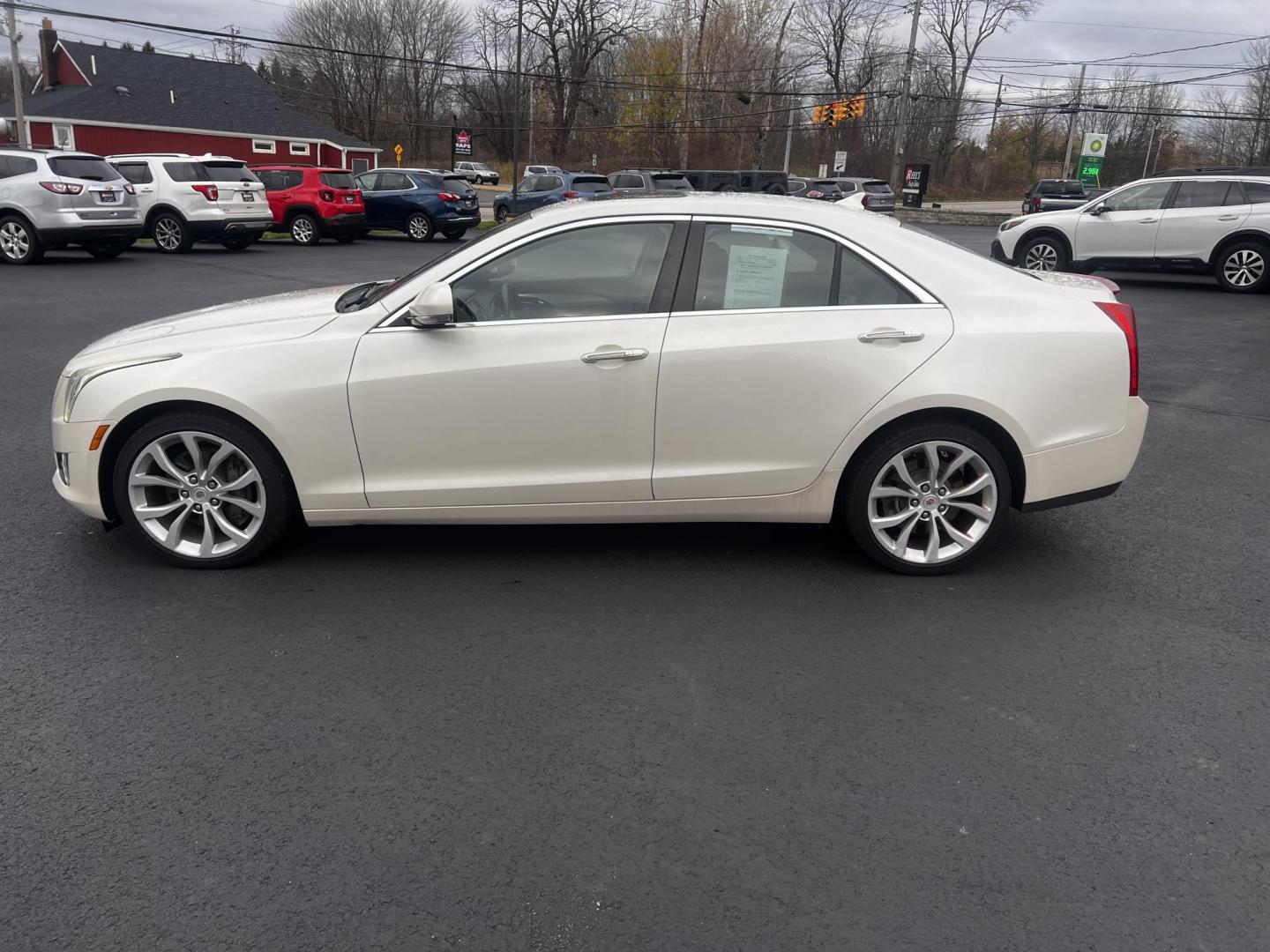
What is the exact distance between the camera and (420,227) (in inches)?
989

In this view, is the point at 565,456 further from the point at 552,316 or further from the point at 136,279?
the point at 136,279

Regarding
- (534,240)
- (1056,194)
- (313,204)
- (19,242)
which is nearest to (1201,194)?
(534,240)

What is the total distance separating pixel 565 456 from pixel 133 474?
1873 millimetres

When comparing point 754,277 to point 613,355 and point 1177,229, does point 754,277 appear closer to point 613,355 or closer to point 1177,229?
point 613,355

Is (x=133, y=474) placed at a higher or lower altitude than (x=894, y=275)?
lower

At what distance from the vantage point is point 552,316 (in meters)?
4.41

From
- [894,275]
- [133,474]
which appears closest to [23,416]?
[133,474]

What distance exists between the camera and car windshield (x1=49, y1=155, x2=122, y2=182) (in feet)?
54.5

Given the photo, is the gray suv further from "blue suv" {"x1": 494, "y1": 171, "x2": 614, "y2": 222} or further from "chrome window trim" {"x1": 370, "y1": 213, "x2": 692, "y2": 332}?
"chrome window trim" {"x1": 370, "y1": 213, "x2": 692, "y2": 332}

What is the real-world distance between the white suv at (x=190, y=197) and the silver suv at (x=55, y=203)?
6.98ft

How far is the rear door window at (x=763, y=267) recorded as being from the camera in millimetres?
4453

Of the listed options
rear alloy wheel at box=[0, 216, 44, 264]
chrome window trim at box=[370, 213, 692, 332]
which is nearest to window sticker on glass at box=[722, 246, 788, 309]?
chrome window trim at box=[370, 213, 692, 332]

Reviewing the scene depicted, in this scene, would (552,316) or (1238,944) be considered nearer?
(1238,944)

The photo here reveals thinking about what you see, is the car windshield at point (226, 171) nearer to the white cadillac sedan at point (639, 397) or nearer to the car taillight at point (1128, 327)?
the white cadillac sedan at point (639, 397)
